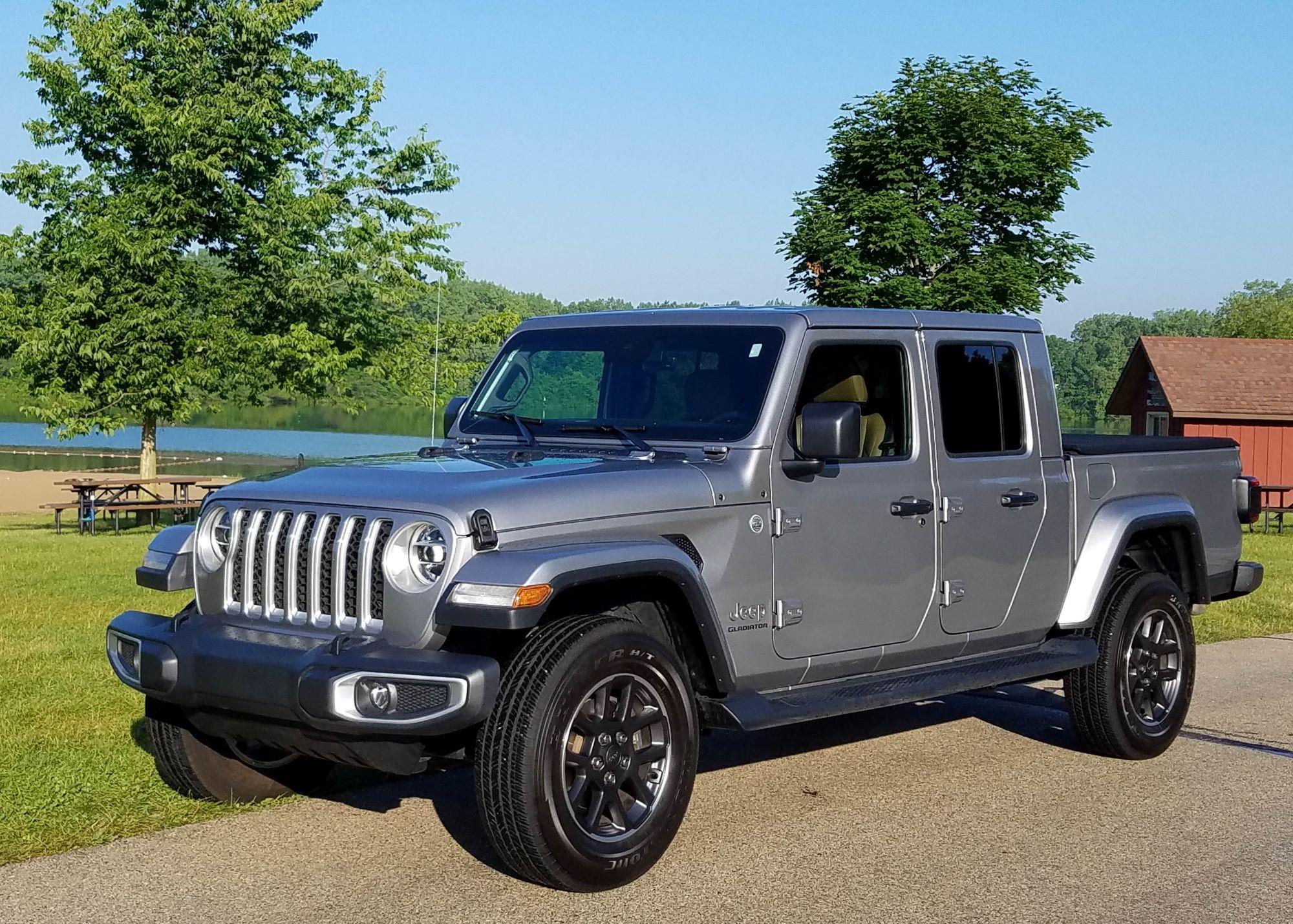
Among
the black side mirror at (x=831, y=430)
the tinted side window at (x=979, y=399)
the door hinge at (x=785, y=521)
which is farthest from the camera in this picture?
the tinted side window at (x=979, y=399)

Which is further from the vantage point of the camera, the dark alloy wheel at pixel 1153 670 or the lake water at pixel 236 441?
the lake water at pixel 236 441

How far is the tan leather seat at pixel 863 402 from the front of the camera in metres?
6.52

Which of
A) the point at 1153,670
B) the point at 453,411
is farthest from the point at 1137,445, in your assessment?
the point at 453,411

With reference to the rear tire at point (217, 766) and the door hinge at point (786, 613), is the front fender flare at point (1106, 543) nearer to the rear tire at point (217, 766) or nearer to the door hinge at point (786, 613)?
the door hinge at point (786, 613)

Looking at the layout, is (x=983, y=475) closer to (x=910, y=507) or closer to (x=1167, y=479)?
(x=910, y=507)

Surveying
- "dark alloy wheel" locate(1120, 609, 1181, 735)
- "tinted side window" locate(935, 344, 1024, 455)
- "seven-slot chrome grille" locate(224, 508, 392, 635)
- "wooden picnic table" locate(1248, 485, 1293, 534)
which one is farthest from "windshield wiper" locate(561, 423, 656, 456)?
"wooden picnic table" locate(1248, 485, 1293, 534)

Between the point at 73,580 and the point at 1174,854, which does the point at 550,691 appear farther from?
the point at 73,580

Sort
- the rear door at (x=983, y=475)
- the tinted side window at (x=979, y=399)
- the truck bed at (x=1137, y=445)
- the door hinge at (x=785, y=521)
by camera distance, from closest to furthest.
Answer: the door hinge at (x=785, y=521) → the rear door at (x=983, y=475) → the tinted side window at (x=979, y=399) → the truck bed at (x=1137, y=445)

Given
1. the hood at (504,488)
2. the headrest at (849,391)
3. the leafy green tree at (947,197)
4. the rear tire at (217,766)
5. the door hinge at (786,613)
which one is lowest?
the rear tire at (217,766)

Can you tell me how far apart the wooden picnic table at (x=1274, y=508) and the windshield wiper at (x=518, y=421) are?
20.2 metres

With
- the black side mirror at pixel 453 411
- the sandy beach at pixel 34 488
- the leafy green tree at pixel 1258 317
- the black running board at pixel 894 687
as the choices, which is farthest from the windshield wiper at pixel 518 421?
the leafy green tree at pixel 1258 317

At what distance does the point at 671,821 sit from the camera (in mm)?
5484

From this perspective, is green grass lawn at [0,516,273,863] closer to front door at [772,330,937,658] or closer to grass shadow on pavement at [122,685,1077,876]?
grass shadow on pavement at [122,685,1077,876]

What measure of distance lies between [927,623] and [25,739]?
444 cm
